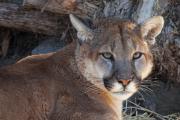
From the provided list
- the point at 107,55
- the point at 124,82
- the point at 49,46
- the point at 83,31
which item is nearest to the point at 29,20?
the point at 49,46

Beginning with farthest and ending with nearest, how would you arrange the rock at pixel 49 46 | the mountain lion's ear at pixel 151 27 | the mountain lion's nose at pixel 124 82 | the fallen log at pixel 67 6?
the rock at pixel 49 46, the fallen log at pixel 67 6, the mountain lion's ear at pixel 151 27, the mountain lion's nose at pixel 124 82

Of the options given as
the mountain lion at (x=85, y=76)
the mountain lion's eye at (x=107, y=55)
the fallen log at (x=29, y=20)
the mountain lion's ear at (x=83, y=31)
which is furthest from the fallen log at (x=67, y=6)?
the mountain lion's eye at (x=107, y=55)

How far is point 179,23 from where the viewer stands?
7.79 meters

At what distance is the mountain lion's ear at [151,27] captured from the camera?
588cm

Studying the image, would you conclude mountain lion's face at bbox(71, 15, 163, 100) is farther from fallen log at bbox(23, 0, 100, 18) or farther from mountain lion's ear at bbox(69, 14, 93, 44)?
fallen log at bbox(23, 0, 100, 18)

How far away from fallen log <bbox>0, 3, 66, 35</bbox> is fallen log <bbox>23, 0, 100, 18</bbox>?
27 centimetres

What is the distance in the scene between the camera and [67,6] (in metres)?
7.99

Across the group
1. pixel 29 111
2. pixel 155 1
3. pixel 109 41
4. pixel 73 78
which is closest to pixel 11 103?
pixel 29 111

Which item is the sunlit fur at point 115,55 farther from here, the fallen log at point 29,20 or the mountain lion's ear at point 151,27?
the fallen log at point 29,20

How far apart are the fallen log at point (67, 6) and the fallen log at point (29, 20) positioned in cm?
27

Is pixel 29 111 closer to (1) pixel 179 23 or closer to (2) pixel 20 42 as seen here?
(1) pixel 179 23

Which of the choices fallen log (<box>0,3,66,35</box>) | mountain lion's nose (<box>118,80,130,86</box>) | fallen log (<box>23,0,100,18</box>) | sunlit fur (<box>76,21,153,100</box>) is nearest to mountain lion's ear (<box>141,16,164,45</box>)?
sunlit fur (<box>76,21,153,100</box>)

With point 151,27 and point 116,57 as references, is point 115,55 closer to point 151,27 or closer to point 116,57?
point 116,57

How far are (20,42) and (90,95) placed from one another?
12.4ft
